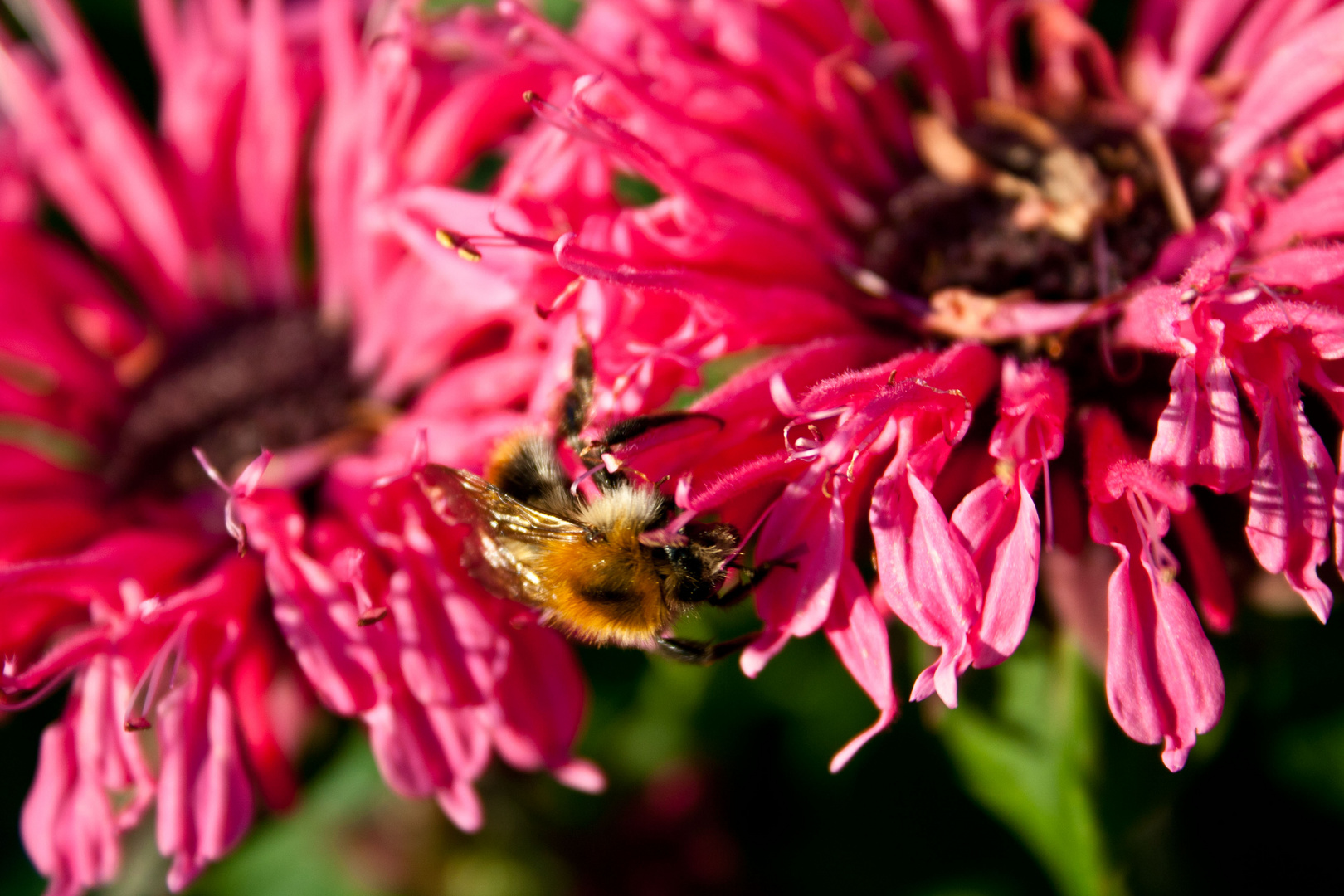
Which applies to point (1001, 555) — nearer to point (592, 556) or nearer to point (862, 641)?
point (862, 641)

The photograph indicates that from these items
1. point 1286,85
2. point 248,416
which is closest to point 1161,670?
point 1286,85

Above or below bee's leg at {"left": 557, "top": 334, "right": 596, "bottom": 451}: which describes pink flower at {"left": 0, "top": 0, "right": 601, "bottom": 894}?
below

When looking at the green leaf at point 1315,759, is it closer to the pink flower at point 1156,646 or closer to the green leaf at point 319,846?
the pink flower at point 1156,646

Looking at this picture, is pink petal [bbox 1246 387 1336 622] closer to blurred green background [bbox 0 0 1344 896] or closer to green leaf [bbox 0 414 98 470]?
blurred green background [bbox 0 0 1344 896]

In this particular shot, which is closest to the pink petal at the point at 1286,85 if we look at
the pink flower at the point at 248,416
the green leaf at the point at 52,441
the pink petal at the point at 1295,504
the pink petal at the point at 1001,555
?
the pink petal at the point at 1295,504

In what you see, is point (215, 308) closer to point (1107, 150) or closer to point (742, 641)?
point (742, 641)

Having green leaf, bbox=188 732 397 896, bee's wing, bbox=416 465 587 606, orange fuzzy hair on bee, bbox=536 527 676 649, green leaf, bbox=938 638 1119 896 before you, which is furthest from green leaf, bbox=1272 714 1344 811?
green leaf, bbox=188 732 397 896

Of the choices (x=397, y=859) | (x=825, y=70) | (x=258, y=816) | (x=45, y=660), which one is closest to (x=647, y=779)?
(x=397, y=859)
